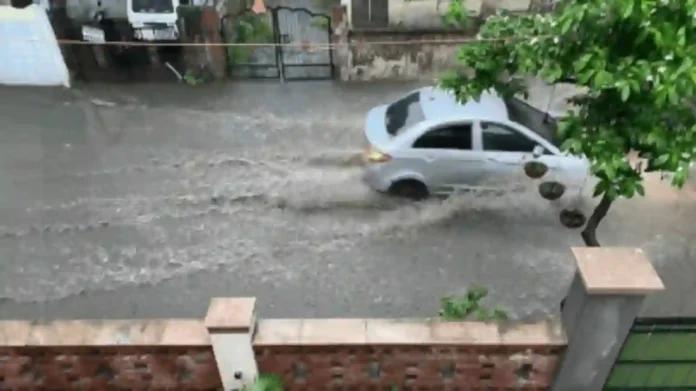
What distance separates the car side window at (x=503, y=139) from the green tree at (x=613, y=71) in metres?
2.08

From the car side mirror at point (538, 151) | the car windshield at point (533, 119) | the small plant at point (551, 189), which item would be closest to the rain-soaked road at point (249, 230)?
the small plant at point (551, 189)

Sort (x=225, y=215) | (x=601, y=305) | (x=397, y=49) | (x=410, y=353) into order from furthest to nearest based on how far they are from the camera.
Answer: (x=397, y=49)
(x=225, y=215)
(x=410, y=353)
(x=601, y=305)

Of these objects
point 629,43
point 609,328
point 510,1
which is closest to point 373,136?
point 629,43

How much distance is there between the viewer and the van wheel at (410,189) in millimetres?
7730

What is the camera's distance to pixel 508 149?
24.1 feet

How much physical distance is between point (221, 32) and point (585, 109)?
7.82 meters

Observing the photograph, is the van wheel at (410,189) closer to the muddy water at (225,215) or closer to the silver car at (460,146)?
the silver car at (460,146)

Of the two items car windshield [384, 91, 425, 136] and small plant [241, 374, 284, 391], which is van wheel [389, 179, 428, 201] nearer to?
car windshield [384, 91, 425, 136]

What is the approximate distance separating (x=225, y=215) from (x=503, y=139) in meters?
3.71

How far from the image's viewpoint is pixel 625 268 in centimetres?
343

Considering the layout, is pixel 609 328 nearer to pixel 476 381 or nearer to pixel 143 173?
pixel 476 381

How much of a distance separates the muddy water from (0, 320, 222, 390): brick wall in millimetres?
2561

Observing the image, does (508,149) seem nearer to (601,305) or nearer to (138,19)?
(601,305)

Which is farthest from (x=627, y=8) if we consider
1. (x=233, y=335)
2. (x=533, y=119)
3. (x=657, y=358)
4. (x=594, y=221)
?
(x=533, y=119)
